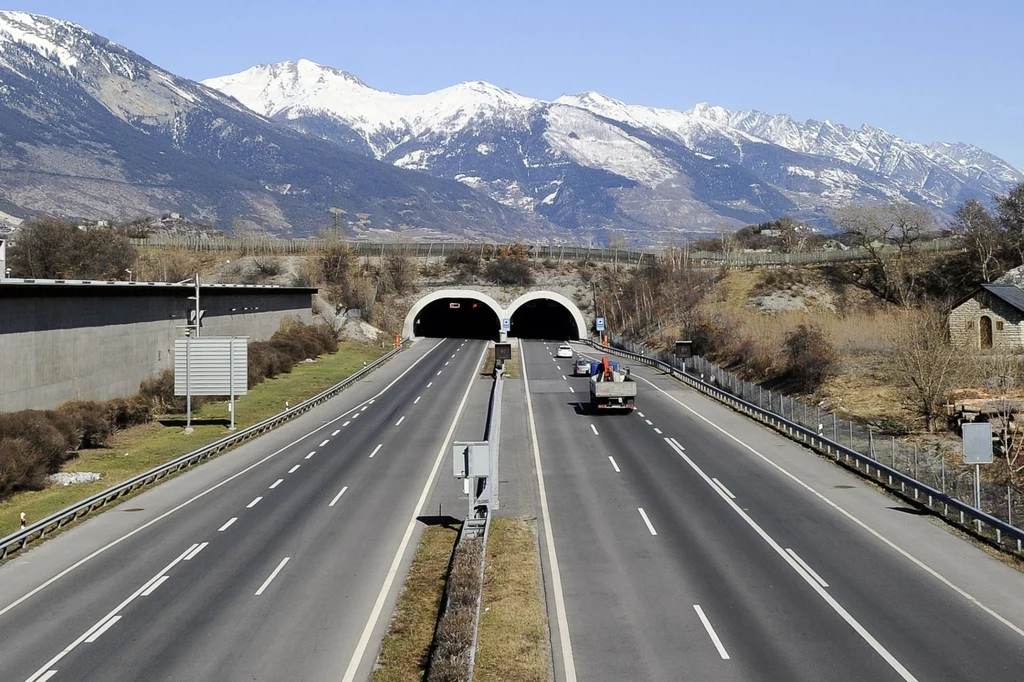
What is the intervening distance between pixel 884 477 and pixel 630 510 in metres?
10.1

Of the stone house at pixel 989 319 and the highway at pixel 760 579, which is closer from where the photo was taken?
the highway at pixel 760 579

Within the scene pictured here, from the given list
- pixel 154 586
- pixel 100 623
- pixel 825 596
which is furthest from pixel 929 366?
pixel 100 623

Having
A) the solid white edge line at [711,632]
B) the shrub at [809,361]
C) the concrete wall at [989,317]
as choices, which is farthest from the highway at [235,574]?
the concrete wall at [989,317]

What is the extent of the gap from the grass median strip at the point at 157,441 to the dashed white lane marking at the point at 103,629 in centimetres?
1083

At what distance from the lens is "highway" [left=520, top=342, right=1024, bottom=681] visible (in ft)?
62.1

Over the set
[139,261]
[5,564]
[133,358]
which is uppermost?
[139,261]

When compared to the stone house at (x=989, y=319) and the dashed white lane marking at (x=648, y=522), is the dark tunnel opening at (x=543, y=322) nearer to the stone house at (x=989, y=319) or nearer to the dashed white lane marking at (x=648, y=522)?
the stone house at (x=989, y=319)

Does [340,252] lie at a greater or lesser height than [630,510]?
greater

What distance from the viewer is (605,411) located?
54.9 meters

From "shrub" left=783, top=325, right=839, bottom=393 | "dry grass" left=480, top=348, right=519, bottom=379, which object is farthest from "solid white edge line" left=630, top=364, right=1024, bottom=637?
"dry grass" left=480, top=348, right=519, bottom=379

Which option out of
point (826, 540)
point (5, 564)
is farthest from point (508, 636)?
point (5, 564)

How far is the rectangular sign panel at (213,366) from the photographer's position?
170 feet

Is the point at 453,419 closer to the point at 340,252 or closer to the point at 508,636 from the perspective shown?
the point at 508,636

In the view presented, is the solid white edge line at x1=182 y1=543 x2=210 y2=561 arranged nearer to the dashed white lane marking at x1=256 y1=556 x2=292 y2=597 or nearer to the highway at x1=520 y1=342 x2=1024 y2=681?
the dashed white lane marking at x1=256 y1=556 x2=292 y2=597
